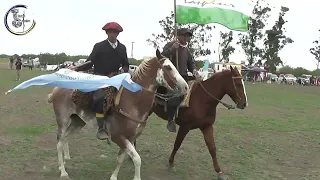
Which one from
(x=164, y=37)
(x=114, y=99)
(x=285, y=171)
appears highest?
(x=164, y=37)

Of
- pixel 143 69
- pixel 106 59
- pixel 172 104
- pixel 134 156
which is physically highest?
pixel 106 59

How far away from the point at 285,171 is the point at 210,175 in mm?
1830

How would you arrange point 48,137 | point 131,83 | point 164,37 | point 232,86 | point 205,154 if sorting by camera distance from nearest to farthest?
point 131,83
point 232,86
point 205,154
point 48,137
point 164,37

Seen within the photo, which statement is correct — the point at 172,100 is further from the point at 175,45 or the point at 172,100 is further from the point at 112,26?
the point at 112,26

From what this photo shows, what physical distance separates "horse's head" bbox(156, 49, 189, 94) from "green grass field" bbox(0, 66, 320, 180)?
168cm

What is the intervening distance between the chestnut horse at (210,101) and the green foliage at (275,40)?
63794 millimetres

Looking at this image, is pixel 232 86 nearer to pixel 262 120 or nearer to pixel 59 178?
pixel 59 178

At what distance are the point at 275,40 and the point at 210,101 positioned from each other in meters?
64.7

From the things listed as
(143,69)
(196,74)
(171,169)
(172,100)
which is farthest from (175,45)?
(171,169)

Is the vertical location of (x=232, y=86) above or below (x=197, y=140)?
above

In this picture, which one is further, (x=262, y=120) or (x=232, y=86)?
(x=262, y=120)

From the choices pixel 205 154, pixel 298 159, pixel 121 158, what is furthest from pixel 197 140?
pixel 121 158

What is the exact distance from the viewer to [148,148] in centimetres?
1023

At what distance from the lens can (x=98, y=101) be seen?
7.08 m
